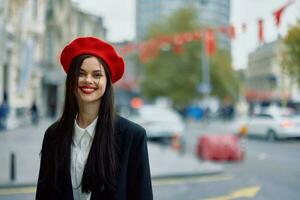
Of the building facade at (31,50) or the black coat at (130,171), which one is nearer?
the black coat at (130,171)

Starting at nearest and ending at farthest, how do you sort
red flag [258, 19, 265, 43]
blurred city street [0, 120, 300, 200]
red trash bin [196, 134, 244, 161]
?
blurred city street [0, 120, 300, 200] → red trash bin [196, 134, 244, 161] → red flag [258, 19, 265, 43]

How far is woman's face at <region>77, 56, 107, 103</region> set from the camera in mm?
2221

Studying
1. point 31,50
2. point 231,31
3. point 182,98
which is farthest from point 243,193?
point 182,98

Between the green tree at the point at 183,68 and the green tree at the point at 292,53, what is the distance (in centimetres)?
2568

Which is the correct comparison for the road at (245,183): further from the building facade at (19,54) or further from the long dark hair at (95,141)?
the building facade at (19,54)

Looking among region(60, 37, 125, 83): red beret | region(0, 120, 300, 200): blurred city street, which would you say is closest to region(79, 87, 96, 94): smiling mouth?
region(60, 37, 125, 83): red beret

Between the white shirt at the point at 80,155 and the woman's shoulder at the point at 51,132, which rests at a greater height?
the woman's shoulder at the point at 51,132

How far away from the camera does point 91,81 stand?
2.22 m

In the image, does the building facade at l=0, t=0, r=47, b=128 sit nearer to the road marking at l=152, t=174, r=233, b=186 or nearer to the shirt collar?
the road marking at l=152, t=174, r=233, b=186

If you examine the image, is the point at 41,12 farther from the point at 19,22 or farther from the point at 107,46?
the point at 107,46

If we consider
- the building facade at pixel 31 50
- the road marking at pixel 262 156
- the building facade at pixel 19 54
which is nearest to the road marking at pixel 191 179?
the road marking at pixel 262 156

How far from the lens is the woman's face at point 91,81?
7.29 feet

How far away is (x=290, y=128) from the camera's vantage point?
1866 cm

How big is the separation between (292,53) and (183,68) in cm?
2747
